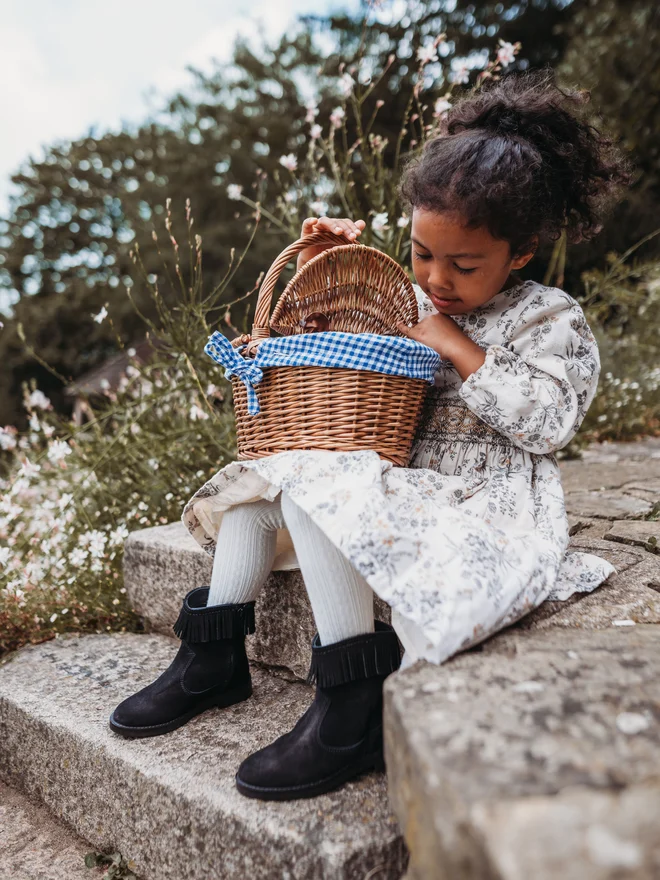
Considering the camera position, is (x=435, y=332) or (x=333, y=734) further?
(x=435, y=332)

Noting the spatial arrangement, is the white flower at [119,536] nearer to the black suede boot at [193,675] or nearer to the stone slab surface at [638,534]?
the black suede boot at [193,675]

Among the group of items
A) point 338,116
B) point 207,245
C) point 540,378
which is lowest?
point 540,378

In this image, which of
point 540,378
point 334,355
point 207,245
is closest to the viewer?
point 334,355

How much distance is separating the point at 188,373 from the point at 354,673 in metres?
1.62

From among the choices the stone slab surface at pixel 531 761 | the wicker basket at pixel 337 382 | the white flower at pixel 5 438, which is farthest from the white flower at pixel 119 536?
the stone slab surface at pixel 531 761

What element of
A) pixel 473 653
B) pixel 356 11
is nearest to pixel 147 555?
pixel 473 653

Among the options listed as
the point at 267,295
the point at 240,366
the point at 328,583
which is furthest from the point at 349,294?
the point at 328,583

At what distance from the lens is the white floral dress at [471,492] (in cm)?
112

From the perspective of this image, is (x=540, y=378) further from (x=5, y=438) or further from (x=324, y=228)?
(x=5, y=438)

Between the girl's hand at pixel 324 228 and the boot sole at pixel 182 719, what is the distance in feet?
3.20

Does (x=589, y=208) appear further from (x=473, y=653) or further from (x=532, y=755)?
(x=532, y=755)

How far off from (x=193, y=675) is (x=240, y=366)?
25.8 inches

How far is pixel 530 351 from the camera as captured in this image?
1.47m

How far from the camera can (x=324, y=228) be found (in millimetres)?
1618
